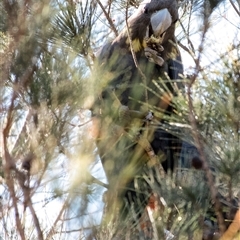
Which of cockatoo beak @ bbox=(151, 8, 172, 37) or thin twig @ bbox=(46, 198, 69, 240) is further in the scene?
cockatoo beak @ bbox=(151, 8, 172, 37)

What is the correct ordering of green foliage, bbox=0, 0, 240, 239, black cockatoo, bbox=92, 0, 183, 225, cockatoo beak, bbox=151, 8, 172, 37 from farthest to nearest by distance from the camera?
cockatoo beak, bbox=151, 8, 172, 37 → black cockatoo, bbox=92, 0, 183, 225 → green foliage, bbox=0, 0, 240, 239

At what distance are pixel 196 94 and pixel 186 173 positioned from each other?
0.80 ft

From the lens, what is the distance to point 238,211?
1374mm

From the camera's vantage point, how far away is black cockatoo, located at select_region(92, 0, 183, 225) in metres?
1.72

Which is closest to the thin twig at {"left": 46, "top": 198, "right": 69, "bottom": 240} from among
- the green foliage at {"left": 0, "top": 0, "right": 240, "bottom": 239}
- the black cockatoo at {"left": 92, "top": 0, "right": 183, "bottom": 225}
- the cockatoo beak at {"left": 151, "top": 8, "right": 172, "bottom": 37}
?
the green foliage at {"left": 0, "top": 0, "right": 240, "bottom": 239}

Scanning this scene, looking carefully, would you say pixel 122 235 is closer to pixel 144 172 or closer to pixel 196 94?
pixel 144 172

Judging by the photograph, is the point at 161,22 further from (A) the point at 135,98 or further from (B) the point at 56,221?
(B) the point at 56,221

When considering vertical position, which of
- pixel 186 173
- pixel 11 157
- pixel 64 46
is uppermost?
pixel 64 46

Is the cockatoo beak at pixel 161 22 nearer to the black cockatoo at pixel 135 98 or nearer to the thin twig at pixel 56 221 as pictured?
the black cockatoo at pixel 135 98

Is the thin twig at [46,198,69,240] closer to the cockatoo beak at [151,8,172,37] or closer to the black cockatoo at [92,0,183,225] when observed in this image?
the black cockatoo at [92,0,183,225]

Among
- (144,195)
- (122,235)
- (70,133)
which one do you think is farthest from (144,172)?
(70,133)

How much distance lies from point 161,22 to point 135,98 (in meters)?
0.59

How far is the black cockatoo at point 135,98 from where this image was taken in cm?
172

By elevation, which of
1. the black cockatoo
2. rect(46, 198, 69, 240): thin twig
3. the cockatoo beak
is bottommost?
rect(46, 198, 69, 240): thin twig
